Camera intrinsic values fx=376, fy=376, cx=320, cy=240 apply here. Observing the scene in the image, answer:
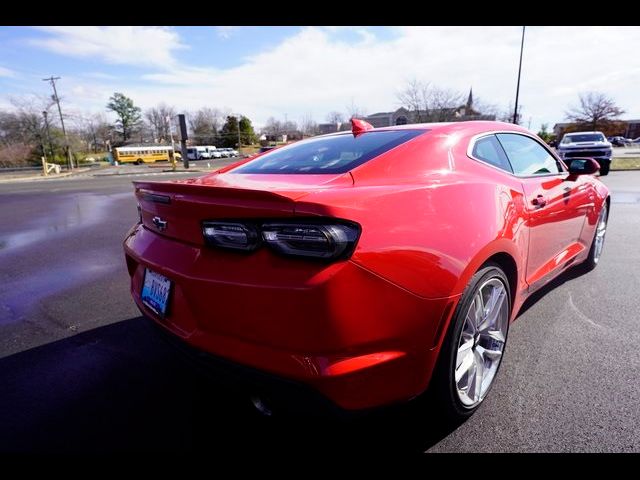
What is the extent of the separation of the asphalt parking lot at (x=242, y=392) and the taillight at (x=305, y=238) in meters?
0.67

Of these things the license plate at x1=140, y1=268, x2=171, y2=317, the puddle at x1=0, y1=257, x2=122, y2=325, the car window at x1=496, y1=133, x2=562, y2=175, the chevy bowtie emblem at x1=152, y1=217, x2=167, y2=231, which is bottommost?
the puddle at x1=0, y1=257, x2=122, y2=325

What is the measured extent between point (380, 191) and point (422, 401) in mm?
1064

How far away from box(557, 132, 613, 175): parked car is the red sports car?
47.0 feet

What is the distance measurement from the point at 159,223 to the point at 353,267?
106 cm

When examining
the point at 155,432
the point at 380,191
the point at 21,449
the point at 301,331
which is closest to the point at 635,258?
the point at 380,191

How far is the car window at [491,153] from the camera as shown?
232 centimetres

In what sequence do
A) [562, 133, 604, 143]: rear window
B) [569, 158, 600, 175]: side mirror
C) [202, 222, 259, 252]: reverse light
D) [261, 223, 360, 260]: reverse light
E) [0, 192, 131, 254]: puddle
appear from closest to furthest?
[261, 223, 360, 260]: reverse light, [202, 222, 259, 252]: reverse light, [569, 158, 600, 175]: side mirror, [0, 192, 131, 254]: puddle, [562, 133, 604, 143]: rear window

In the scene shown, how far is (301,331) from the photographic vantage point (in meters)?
1.39

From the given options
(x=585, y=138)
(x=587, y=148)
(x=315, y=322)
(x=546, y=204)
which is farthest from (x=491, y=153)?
(x=585, y=138)

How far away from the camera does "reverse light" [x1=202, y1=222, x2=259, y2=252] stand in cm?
148

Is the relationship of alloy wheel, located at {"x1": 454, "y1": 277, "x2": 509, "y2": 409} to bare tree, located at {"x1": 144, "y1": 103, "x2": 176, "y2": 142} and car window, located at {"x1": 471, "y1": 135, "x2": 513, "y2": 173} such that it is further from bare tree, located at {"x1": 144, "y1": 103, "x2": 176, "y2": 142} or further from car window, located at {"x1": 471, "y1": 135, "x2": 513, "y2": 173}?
A: bare tree, located at {"x1": 144, "y1": 103, "x2": 176, "y2": 142}

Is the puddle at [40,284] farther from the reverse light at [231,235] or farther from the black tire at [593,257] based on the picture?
the black tire at [593,257]

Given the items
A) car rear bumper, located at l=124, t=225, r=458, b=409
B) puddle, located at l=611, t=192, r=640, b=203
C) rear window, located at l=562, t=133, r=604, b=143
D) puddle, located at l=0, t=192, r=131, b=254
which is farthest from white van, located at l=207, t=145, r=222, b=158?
car rear bumper, located at l=124, t=225, r=458, b=409

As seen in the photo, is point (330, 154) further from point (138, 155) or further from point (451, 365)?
point (138, 155)
